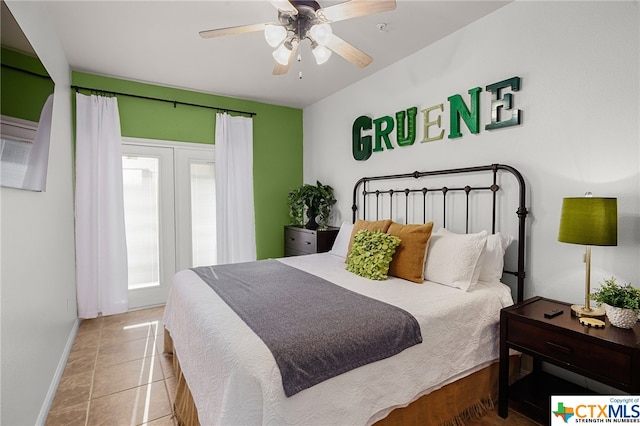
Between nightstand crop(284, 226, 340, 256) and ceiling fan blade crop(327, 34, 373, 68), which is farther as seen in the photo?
nightstand crop(284, 226, 340, 256)

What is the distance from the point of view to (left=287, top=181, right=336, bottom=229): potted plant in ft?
13.5

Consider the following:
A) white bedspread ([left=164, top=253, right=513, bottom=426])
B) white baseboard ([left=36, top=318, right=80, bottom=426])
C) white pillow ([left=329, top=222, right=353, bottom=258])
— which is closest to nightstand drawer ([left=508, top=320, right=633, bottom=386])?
white bedspread ([left=164, top=253, right=513, bottom=426])

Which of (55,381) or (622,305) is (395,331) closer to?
(622,305)

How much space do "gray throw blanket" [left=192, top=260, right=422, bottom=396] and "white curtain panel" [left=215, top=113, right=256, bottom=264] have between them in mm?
1983

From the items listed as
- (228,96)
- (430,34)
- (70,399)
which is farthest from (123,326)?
(430,34)

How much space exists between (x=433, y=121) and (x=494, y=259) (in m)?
1.33

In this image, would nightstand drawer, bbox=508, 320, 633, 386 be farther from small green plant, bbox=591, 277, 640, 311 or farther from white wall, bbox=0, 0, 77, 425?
white wall, bbox=0, 0, 77, 425

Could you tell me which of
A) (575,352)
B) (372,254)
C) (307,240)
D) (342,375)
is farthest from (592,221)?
(307,240)

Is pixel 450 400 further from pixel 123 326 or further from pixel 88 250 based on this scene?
pixel 88 250

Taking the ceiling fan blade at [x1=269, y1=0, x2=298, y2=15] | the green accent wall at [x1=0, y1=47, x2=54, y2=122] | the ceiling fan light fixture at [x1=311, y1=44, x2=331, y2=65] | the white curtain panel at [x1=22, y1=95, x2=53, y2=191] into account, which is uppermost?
the ceiling fan blade at [x1=269, y1=0, x2=298, y2=15]

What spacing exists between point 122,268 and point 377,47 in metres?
3.50

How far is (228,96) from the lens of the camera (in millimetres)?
4207

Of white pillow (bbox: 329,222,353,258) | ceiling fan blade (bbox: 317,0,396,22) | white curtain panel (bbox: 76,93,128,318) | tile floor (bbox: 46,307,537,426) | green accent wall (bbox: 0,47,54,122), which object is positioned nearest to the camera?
green accent wall (bbox: 0,47,54,122)

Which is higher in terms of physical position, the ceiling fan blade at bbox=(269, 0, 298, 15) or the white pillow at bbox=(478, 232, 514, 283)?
the ceiling fan blade at bbox=(269, 0, 298, 15)
